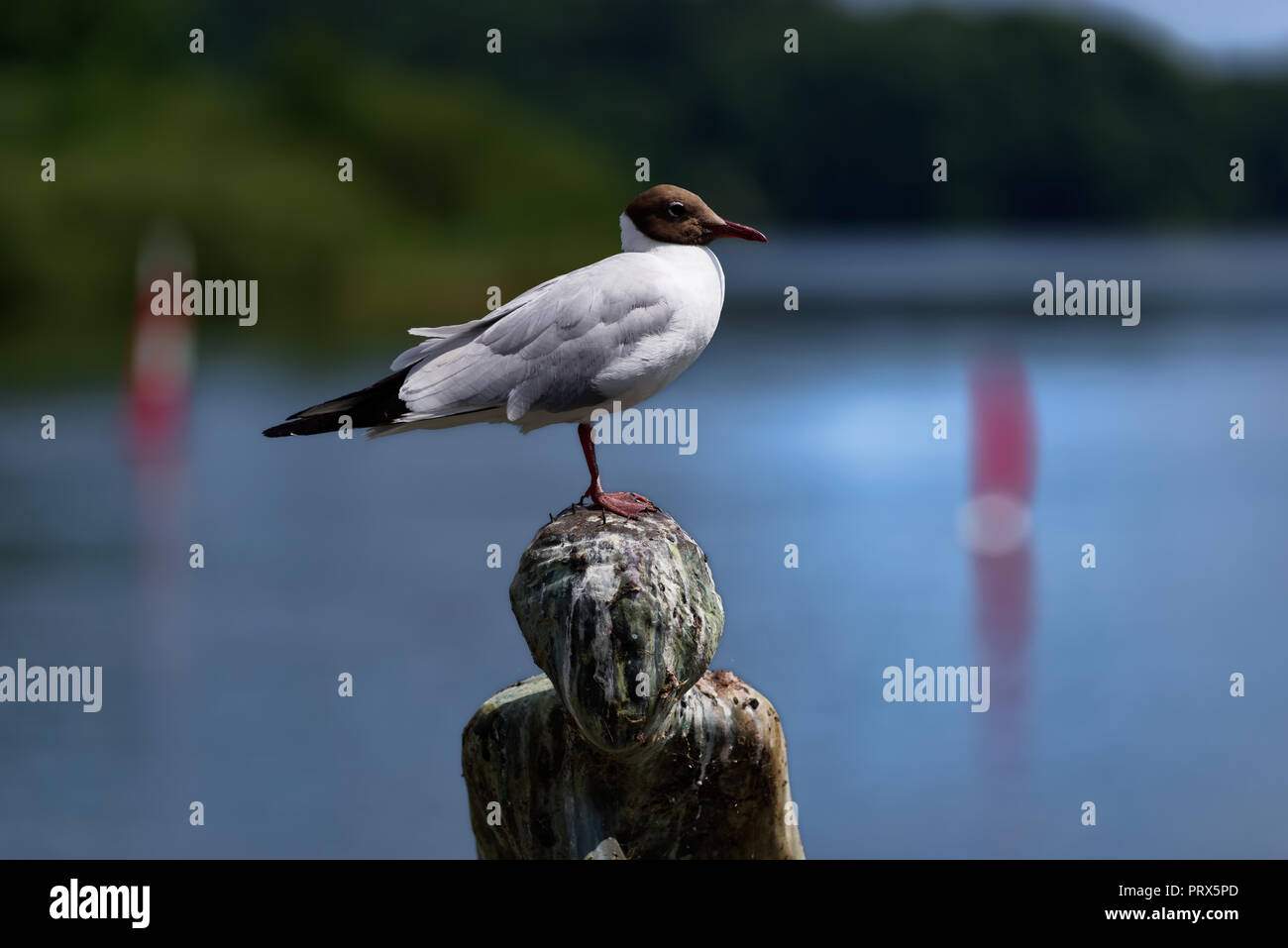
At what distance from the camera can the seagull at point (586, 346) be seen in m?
6.27

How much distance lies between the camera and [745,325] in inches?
3290

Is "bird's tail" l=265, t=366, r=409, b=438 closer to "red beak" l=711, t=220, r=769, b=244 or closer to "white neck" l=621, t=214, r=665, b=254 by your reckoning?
"white neck" l=621, t=214, r=665, b=254

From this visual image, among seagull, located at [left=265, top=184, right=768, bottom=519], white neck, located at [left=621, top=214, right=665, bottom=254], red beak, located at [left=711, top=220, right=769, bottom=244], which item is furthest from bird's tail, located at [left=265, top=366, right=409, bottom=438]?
red beak, located at [left=711, top=220, right=769, bottom=244]

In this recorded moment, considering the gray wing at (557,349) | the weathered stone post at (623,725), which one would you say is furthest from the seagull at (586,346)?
the weathered stone post at (623,725)

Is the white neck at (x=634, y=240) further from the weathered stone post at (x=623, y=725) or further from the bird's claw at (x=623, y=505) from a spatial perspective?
the weathered stone post at (x=623, y=725)

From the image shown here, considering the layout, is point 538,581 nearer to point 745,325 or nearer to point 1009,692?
point 1009,692

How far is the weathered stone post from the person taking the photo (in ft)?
18.8

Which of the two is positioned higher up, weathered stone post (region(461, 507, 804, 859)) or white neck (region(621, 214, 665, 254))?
white neck (region(621, 214, 665, 254))

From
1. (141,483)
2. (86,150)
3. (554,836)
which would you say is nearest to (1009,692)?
(554,836)

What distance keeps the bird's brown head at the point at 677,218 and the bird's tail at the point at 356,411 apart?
47.0 inches

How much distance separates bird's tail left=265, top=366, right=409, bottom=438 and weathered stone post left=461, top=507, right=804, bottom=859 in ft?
2.61

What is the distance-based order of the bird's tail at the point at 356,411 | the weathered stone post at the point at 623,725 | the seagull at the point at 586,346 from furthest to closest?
1. the seagull at the point at 586,346
2. the bird's tail at the point at 356,411
3. the weathered stone post at the point at 623,725

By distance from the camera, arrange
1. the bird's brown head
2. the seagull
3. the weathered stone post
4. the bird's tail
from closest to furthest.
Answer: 1. the weathered stone post
2. the bird's tail
3. the seagull
4. the bird's brown head

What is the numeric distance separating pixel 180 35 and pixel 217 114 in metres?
31.0
